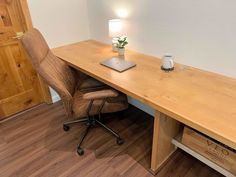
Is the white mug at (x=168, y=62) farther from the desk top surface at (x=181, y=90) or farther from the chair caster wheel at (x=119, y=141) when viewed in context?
the chair caster wheel at (x=119, y=141)

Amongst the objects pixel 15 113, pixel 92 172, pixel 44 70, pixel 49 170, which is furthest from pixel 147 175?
pixel 15 113

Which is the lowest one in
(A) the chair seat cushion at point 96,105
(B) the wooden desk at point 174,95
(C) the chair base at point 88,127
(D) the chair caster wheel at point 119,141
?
(D) the chair caster wheel at point 119,141

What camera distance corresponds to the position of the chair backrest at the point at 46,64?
142 cm

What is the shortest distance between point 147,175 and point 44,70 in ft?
4.00

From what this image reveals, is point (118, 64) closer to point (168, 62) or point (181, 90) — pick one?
point (168, 62)

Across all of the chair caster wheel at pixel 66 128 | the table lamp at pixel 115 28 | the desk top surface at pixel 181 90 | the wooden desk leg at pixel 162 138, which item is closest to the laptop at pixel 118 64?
the desk top surface at pixel 181 90

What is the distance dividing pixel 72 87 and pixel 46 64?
0.42 m

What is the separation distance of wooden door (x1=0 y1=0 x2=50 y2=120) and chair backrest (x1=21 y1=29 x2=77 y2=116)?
0.63 m

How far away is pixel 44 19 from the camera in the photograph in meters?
2.15

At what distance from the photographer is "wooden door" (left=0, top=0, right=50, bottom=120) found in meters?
2.00

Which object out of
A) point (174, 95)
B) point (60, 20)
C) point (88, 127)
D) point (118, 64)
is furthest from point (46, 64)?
point (174, 95)

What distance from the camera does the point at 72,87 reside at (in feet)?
6.33

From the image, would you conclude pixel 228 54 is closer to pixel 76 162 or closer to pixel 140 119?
pixel 140 119

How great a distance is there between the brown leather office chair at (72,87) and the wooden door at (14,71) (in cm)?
62
